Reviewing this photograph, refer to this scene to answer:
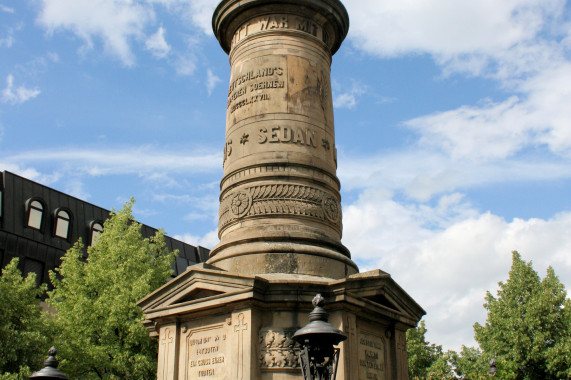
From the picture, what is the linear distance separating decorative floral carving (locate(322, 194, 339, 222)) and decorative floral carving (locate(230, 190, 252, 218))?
148cm

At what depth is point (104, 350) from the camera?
2088 centimetres

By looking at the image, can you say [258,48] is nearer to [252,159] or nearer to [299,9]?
[299,9]

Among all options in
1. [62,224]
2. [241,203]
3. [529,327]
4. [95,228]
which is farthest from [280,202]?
[95,228]

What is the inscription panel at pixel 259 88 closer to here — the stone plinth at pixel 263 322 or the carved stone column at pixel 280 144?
the carved stone column at pixel 280 144

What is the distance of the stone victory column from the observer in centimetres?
997

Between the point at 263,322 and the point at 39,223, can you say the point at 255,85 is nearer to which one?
the point at 263,322

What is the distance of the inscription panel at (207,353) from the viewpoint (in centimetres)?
1011

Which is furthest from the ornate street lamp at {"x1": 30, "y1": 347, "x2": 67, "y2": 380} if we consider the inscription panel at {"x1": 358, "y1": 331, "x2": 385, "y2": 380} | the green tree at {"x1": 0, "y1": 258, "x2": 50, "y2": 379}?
the green tree at {"x1": 0, "y1": 258, "x2": 50, "y2": 379}

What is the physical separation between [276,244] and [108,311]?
12.6 metres

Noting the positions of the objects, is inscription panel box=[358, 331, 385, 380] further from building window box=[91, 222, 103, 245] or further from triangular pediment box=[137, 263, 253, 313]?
building window box=[91, 222, 103, 245]

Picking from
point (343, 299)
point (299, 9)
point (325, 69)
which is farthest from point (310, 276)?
point (299, 9)

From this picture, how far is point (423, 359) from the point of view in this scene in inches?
1544

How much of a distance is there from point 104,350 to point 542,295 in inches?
857

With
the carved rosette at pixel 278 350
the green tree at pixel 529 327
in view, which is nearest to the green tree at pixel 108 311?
the carved rosette at pixel 278 350
